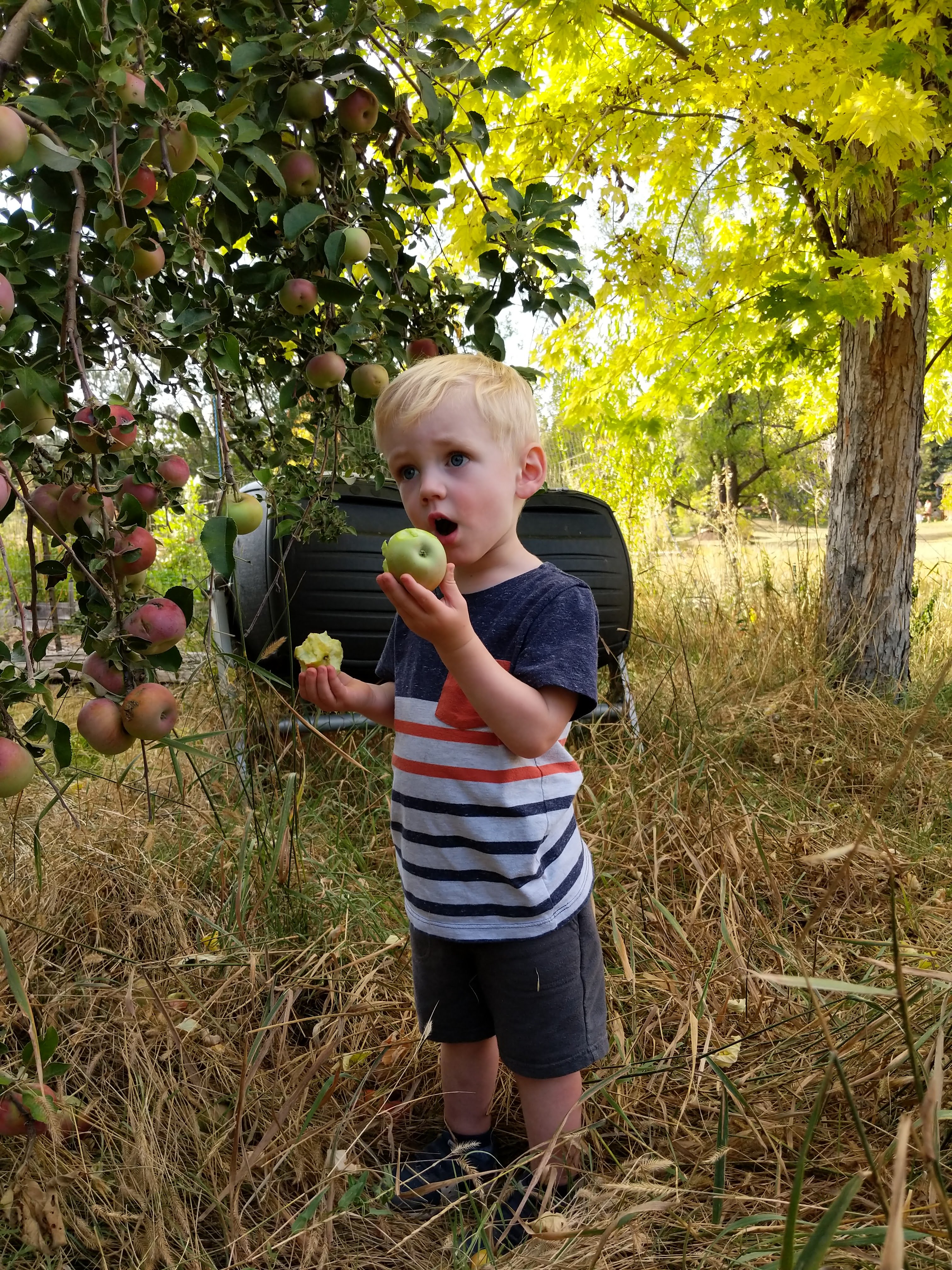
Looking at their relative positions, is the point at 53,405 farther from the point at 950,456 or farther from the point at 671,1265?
the point at 950,456

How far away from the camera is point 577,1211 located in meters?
1.18

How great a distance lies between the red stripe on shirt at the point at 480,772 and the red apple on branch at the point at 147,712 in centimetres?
48

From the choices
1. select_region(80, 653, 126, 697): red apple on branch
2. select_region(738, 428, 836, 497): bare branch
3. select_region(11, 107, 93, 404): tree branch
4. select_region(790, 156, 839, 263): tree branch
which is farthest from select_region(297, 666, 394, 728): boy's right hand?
select_region(738, 428, 836, 497): bare branch

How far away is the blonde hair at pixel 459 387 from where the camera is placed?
1.25 m

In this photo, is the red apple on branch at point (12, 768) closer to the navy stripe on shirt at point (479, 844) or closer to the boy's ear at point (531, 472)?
the navy stripe on shirt at point (479, 844)

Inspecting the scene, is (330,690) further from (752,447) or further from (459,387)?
(752,447)

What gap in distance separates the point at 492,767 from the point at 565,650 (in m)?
0.19

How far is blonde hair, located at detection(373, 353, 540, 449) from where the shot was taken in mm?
1255

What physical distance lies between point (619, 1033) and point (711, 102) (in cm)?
281

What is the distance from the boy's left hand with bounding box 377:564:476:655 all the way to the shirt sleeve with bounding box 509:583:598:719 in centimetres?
13

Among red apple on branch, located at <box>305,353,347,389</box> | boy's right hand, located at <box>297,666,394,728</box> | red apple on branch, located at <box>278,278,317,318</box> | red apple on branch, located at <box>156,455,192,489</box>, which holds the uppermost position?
red apple on branch, located at <box>278,278,317,318</box>

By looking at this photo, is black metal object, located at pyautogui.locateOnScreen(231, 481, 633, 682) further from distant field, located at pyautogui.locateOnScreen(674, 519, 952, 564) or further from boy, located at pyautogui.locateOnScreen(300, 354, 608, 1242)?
distant field, located at pyautogui.locateOnScreen(674, 519, 952, 564)

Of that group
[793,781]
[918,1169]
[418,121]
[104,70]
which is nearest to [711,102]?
[418,121]

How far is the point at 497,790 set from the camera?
123 centimetres
